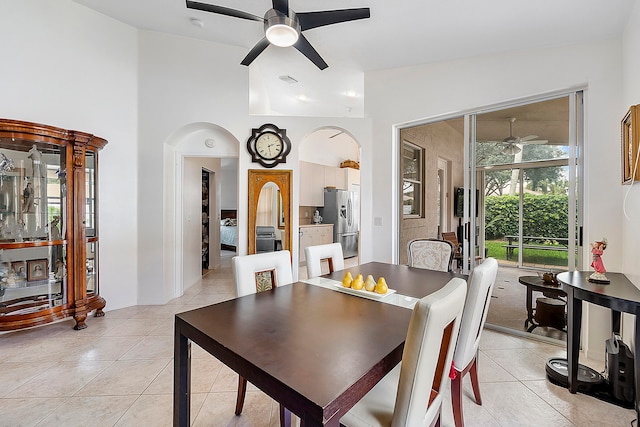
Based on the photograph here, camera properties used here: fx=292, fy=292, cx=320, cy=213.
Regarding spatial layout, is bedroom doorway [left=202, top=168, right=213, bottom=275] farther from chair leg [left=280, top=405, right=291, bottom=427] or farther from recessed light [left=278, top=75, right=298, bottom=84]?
chair leg [left=280, top=405, right=291, bottom=427]

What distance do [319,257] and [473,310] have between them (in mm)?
1193

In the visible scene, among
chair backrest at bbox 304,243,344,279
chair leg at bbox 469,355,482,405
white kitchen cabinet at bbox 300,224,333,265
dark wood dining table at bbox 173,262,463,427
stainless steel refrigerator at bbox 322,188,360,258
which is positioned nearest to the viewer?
dark wood dining table at bbox 173,262,463,427

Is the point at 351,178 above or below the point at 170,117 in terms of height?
below

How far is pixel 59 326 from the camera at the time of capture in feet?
10.1

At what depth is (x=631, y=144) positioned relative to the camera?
2010 millimetres

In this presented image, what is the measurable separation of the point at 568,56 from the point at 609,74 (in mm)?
370

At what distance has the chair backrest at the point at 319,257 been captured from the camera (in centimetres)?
224

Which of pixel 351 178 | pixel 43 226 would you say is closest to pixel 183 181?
pixel 43 226

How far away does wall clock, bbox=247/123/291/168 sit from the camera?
391 centimetres

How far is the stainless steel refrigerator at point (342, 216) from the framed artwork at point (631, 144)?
196 inches

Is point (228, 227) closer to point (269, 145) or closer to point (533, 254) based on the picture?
point (269, 145)

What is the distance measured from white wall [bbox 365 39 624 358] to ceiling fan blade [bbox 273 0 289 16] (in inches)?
82.7

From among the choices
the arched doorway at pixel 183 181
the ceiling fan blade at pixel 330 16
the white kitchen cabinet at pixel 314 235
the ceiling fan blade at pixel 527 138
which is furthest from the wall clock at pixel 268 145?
the ceiling fan blade at pixel 527 138

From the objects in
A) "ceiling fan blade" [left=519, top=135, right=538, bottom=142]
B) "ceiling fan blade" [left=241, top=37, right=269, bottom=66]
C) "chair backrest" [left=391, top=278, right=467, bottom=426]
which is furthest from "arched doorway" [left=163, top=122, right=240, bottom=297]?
"chair backrest" [left=391, top=278, right=467, bottom=426]
